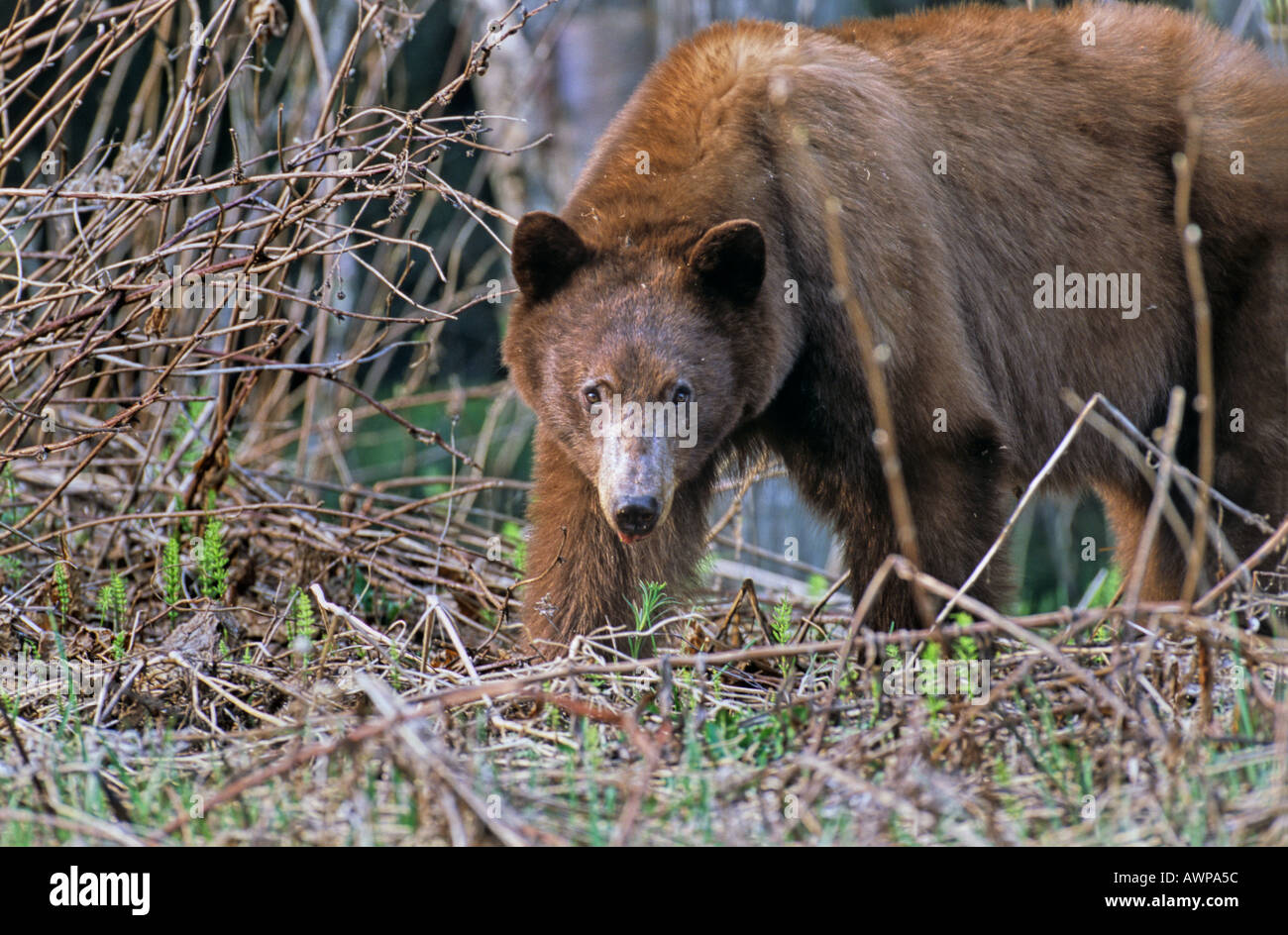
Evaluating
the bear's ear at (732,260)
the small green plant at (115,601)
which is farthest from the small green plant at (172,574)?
the bear's ear at (732,260)

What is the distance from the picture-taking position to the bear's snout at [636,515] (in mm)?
3969

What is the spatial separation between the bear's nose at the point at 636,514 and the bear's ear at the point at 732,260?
0.74 metres

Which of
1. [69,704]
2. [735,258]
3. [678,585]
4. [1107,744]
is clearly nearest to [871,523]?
[678,585]

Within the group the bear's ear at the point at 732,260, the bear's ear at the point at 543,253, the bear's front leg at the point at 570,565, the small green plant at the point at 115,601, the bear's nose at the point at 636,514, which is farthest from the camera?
the bear's front leg at the point at 570,565

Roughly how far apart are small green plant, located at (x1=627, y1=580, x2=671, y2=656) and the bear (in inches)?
2.8

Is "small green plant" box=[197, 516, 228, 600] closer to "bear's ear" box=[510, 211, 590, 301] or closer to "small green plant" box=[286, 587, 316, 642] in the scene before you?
"small green plant" box=[286, 587, 316, 642]

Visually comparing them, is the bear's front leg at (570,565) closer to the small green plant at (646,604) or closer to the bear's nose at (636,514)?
the small green plant at (646,604)

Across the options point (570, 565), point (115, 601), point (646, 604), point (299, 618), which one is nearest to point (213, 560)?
point (115, 601)

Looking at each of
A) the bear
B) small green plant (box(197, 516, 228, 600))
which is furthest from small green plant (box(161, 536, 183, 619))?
the bear

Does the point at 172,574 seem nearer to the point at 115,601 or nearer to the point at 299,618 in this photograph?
the point at 115,601

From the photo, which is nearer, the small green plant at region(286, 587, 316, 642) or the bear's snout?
the bear's snout

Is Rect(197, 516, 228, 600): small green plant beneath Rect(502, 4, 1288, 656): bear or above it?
beneath

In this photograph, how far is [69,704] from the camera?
155 inches

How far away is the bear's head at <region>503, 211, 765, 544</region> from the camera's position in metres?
4.14
